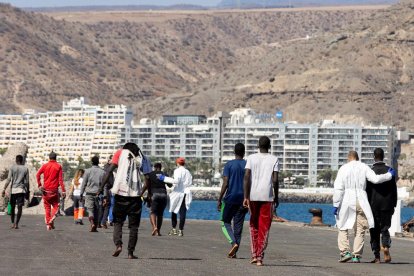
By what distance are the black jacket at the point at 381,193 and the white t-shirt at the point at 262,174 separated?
84.4 inches

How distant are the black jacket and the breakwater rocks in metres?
160

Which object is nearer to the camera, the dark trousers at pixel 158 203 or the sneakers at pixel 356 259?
the sneakers at pixel 356 259

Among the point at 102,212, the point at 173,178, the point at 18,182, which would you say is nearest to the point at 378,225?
the point at 173,178

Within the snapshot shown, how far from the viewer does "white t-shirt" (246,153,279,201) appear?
21250 mm

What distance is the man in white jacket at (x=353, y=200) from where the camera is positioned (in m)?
22.2

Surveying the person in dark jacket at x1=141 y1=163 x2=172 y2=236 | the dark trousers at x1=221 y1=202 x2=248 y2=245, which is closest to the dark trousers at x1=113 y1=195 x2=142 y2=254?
the dark trousers at x1=221 y1=202 x2=248 y2=245

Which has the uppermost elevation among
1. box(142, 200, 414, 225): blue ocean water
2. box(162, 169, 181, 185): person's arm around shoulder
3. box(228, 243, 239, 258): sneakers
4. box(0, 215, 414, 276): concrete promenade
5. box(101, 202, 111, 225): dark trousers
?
box(162, 169, 181, 185): person's arm around shoulder

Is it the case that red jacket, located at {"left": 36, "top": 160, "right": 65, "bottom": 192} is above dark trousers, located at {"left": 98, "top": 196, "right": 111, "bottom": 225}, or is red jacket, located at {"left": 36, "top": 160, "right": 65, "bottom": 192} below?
above

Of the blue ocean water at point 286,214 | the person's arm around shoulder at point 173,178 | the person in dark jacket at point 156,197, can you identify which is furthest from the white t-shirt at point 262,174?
the blue ocean water at point 286,214

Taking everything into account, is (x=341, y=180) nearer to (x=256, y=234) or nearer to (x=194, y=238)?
(x=256, y=234)

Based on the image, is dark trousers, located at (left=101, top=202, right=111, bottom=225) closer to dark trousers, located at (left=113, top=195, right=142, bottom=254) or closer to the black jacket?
dark trousers, located at (left=113, top=195, right=142, bottom=254)

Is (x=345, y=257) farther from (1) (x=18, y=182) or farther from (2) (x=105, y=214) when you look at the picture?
(2) (x=105, y=214)

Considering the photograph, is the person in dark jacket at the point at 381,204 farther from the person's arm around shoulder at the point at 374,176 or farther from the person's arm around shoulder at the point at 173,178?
the person's arm around shoulder at the point at 173,178

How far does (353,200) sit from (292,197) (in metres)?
164
